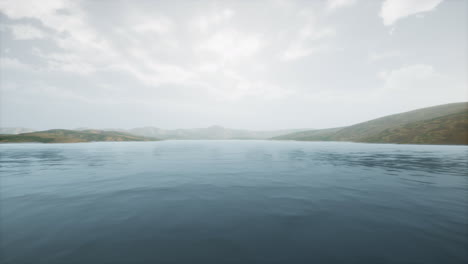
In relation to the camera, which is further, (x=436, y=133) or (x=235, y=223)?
(x=436, y=133)

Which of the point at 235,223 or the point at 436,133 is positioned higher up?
the point at 436,133

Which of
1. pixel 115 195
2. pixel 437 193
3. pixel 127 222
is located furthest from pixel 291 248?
pixel 437 193

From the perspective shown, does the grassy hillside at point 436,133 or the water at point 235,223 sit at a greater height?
the grassy hillside at point 436,133

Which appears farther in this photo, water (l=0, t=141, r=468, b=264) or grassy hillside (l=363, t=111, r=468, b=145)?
grassy hillside (l=363, t=111, r=468, b=145)

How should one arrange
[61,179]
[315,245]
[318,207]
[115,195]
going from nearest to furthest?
[315,245] → [318,207] → [115,195] → [61,179]

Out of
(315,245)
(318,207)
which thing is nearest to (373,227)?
(318,207)

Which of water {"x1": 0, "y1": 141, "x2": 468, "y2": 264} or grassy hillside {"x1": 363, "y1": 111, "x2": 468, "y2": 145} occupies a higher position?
grassy hillside {"x1": 363, "y1": 111, "x2": 468, "y2": 145}

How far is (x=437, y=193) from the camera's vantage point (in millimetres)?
14055

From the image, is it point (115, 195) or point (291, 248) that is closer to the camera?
point (291, 248)

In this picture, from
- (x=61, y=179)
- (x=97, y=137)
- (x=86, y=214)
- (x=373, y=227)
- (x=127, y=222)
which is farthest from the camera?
(x=97, y=137)

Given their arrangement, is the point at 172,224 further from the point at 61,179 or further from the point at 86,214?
the point at 61,179

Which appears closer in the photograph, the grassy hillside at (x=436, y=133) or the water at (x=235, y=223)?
the water at (x=235, y=223)

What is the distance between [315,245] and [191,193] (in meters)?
10.4

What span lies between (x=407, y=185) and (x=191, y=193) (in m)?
21.7
